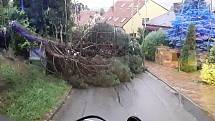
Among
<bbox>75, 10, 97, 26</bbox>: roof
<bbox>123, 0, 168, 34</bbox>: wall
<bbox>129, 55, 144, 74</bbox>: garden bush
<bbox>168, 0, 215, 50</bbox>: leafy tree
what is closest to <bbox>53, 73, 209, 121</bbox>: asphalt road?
<bbox>129, 55, 144, 74</bbox>: garden bush

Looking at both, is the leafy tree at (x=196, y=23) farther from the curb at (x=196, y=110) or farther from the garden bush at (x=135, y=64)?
the curb at (x=196, y=110)

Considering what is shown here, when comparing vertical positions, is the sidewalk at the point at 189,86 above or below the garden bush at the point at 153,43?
below

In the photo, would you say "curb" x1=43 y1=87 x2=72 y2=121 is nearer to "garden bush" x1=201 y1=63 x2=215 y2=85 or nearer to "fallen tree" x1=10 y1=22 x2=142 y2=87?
"fallen tree" x1=10 y1=22 x2=142 y2=87

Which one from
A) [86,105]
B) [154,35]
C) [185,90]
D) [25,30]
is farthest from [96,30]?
[154,35]

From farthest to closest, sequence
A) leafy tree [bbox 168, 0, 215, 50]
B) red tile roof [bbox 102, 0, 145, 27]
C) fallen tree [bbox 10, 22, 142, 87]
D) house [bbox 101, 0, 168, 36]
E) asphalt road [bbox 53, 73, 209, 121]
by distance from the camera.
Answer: red tile roof [bbox 102, 0, 145, 27]
house [bbox 101, 0, 168, 36]
leafy tree [bbox 168, 0, 215, 50]
fallen tree [bbox 10, 22, 142, 87]
asphalt road [bbox 53, 73, 209, 121]

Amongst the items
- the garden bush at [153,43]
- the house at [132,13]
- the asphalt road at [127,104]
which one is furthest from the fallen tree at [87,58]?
the house at [132,13]

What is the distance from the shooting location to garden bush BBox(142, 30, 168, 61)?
28.8 meters

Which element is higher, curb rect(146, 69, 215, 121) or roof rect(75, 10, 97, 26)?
roof rect(75, 10, 97, 26)

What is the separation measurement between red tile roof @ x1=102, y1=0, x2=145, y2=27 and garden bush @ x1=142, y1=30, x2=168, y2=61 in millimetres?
12495

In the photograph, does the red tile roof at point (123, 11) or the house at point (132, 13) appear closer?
the house at point (132, 13)

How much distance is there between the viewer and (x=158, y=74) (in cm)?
2198

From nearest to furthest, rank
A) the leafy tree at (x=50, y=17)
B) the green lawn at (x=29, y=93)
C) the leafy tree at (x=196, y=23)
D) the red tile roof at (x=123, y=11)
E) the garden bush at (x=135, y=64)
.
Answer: the green lawn at (x=29, y=93)
the leafy tree at (x=50, y=17)
the garden bush at (x=135, y=64)
the leafy tree at (x=196, y=23)
the red tile roof at (x=123, y=11)

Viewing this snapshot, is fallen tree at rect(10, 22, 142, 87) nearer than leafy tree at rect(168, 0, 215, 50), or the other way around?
fallen tree at rect(10, 22, 142, 87)

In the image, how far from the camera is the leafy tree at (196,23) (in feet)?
84.6
